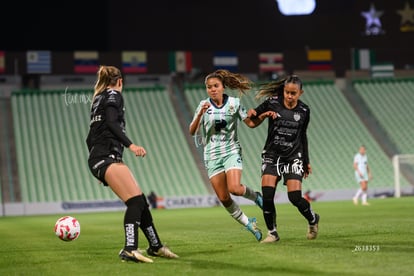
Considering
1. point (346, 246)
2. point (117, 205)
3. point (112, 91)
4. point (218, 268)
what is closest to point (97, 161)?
point (112, 91)

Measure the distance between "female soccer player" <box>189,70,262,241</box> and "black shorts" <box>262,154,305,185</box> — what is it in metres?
0.45

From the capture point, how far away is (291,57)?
136ft

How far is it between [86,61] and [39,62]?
7.63ft

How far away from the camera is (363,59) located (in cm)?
4253

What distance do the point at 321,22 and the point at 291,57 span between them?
3128 mm

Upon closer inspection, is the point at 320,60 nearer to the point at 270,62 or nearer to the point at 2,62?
the point at 270,62

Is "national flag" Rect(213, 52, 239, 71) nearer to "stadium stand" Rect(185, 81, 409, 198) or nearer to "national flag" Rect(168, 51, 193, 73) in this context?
"national flag" Rect(168, 51, 193, 73)

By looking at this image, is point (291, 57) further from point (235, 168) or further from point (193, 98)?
point (235, 168)

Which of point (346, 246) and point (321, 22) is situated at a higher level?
point (321, 22)

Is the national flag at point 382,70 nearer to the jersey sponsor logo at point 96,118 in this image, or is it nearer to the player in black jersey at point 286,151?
the player in black jersey at point 286,151

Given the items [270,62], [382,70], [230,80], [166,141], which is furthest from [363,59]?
[230,80]

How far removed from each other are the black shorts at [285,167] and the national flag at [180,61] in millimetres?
28119

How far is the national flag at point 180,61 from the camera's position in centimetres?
3962

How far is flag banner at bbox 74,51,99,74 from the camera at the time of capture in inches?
1529
